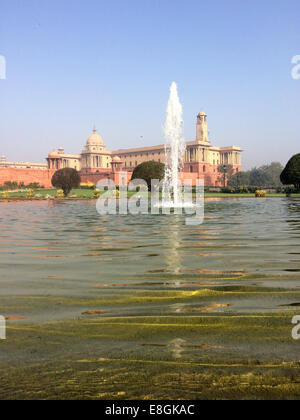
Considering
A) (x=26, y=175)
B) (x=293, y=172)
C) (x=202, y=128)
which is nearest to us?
(x=293, y=172)

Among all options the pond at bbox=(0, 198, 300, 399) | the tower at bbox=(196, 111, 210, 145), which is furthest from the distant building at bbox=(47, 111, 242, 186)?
the pond at bbox=(0, 198, 300, 399)

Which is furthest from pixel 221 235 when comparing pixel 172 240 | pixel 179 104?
pixel 179 104

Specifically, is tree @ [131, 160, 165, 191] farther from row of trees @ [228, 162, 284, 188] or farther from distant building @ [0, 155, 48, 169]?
distant building @ [0, 155, 48, 169]

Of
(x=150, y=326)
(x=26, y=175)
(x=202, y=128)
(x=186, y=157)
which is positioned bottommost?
(x=150, y=326)

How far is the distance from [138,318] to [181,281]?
142 cm

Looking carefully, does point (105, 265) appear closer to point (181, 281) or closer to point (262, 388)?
point (181, 281)

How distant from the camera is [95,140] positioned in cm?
14275

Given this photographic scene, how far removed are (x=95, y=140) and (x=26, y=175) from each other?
7001 cm

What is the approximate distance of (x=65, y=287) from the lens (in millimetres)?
4281

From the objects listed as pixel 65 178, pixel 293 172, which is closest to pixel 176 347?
pixel 65 178

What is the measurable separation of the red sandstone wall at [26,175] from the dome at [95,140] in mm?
64136

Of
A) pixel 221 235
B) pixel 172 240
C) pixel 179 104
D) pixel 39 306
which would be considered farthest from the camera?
pixel 179 104

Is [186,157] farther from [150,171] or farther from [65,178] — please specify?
[65,178]

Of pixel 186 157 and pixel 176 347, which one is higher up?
pixel 186 157
